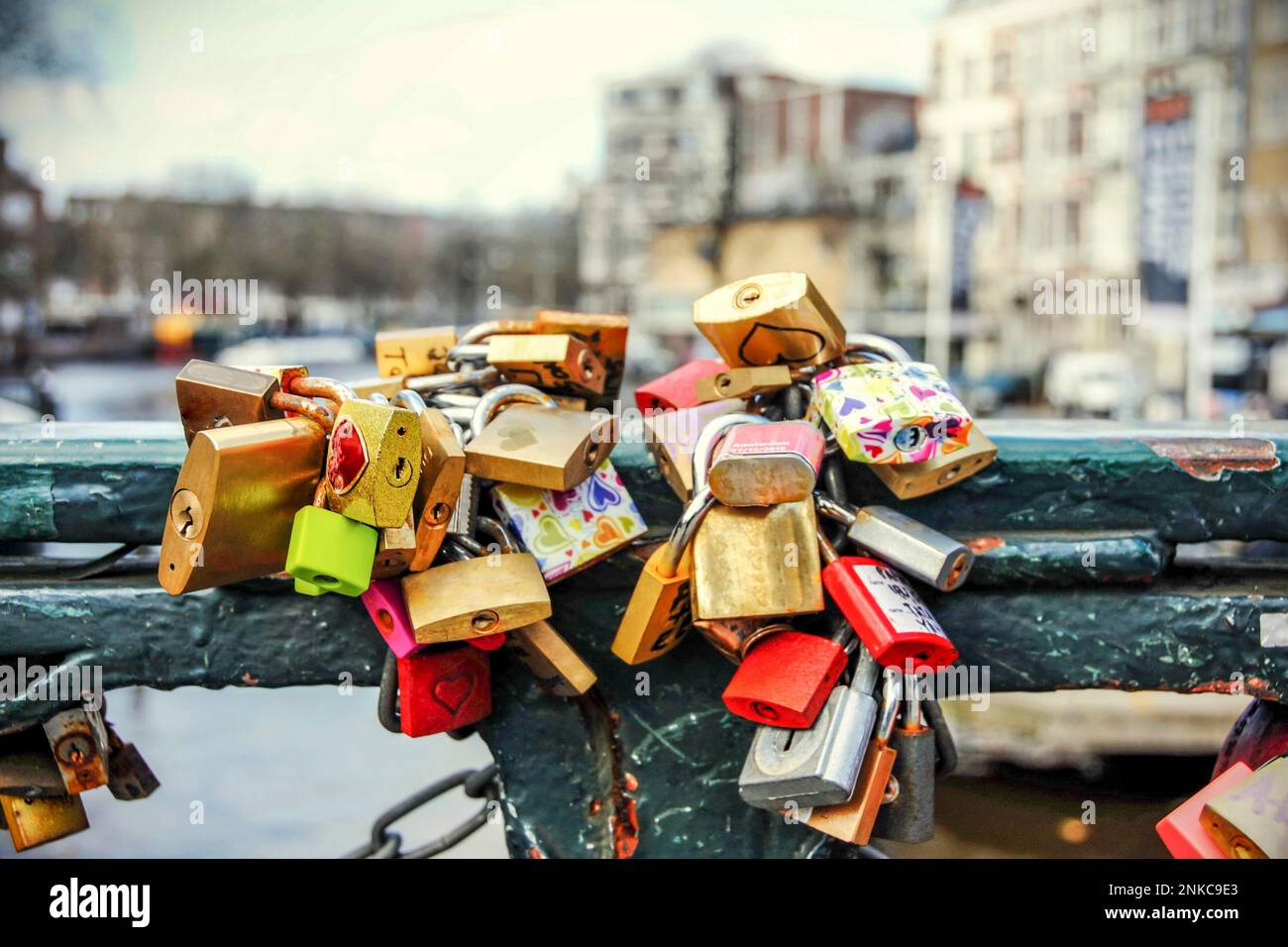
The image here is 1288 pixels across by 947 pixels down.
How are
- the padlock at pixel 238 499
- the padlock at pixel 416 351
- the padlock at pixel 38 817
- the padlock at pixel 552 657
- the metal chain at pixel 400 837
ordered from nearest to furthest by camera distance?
the padlock at pixel 238 499 < the padlock at pixel 552 657 < the padlock at pixel 38 817 < the padlock at pixel 416 351 < the metal chain at pixel 400 837

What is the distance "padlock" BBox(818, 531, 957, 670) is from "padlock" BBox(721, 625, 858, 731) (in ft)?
0.15

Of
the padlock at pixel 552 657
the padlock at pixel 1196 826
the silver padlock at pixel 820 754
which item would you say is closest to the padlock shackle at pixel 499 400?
the padlock at pixel 552 657

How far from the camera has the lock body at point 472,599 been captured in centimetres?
120

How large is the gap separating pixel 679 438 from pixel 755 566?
201mm

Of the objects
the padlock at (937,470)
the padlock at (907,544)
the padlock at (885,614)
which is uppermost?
the padlock at (937,470)

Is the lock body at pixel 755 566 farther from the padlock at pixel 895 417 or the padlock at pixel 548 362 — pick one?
the padlock at pixel 548 362

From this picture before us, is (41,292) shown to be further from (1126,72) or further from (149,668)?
(149,668)

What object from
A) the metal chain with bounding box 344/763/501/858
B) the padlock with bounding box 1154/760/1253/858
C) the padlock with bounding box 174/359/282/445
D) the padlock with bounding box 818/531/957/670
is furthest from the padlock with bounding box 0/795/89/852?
the padlock with bounding box 1154/760/1253/858

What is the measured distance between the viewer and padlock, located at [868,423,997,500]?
4.30 ft

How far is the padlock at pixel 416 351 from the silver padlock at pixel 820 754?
2.22 feet

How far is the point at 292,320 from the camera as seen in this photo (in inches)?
1884

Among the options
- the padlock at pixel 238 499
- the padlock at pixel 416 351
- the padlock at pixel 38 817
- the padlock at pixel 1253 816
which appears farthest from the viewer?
the padlock at pixel 416 351

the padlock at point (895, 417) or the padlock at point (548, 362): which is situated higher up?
the padlock at point (548, 362)

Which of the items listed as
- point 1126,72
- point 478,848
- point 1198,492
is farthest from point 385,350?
point 1126,72
